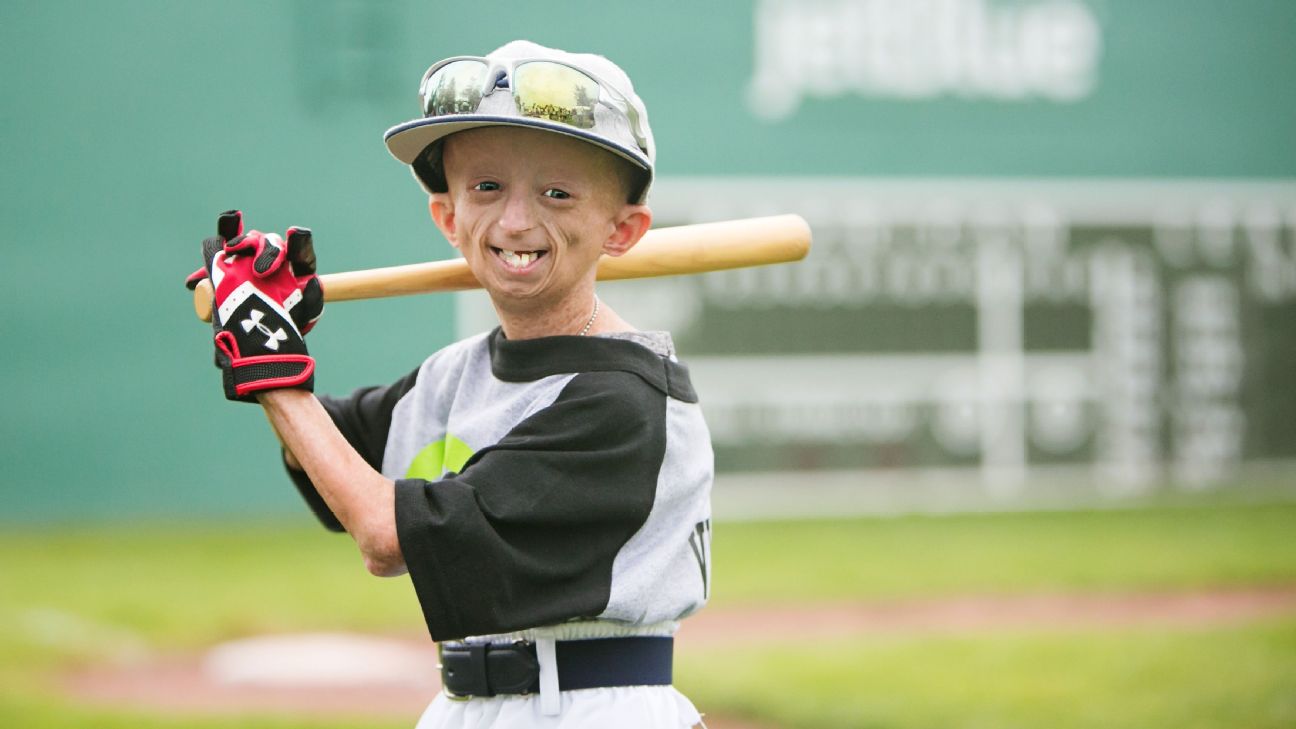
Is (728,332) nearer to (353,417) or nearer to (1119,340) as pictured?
(1119,340)

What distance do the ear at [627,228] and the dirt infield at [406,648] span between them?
3.57 metres

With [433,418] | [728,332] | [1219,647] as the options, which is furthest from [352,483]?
[728,332]

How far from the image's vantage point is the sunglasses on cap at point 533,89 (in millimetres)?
1912

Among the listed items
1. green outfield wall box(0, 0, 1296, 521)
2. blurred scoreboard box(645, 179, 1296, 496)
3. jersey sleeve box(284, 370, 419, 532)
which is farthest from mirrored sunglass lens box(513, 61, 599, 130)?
blurred scoreboard box(645, 179, 1296, 496)

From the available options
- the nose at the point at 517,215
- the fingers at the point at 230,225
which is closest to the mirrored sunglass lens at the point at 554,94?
the nose at the point at 517,215

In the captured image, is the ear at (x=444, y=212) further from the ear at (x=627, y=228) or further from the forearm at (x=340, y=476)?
the forearm at (x=340, y=476)

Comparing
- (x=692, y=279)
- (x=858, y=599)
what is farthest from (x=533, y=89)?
(x=692, y=279)

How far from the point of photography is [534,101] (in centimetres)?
191

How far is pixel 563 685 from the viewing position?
2.06 m

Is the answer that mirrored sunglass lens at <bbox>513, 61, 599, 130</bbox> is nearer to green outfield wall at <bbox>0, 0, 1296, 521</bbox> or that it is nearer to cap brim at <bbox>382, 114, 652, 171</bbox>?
cap brim at <bbox>382, 114, 652, 171</bbox>

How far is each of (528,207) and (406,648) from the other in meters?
4.99

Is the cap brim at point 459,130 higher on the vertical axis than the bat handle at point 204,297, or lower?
higher

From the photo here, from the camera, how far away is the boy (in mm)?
1862

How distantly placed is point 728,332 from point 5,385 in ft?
13.3
